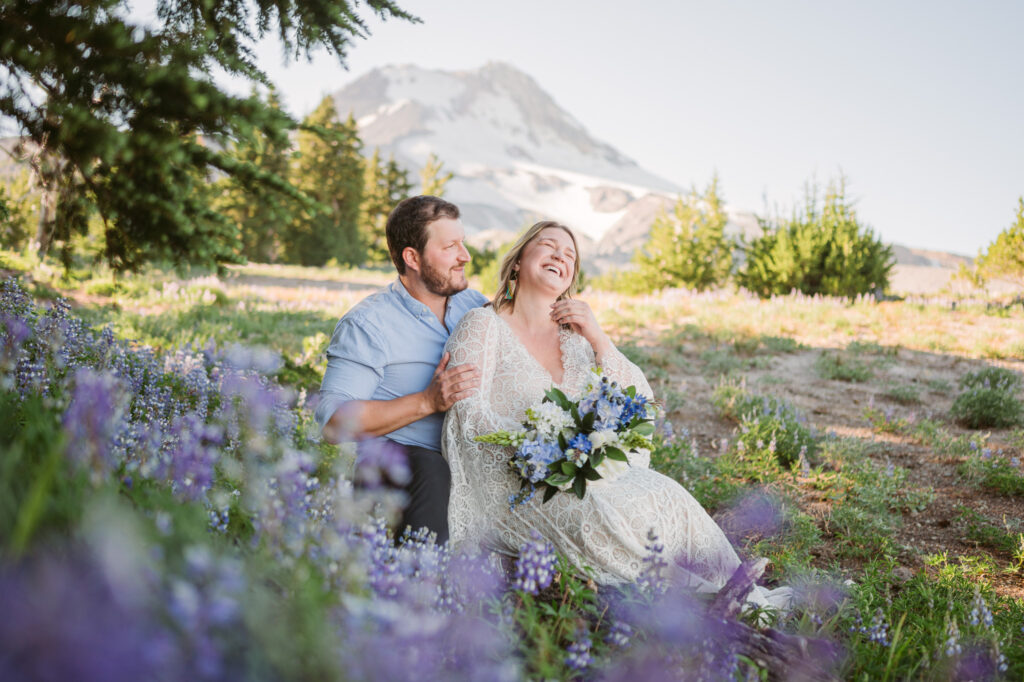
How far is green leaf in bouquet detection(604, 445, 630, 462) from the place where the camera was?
273 centimetres

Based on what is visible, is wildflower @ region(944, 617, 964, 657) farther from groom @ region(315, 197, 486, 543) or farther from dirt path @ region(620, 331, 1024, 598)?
groom @ region(315, 197, 486, 543)

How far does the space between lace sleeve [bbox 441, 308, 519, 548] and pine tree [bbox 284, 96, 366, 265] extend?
3418cm

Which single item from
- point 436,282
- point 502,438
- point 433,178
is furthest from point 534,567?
point 433,178

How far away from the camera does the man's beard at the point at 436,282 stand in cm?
389

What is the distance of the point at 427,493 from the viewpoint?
3.21m

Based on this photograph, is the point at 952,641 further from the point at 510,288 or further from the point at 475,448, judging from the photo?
the point at 510,288

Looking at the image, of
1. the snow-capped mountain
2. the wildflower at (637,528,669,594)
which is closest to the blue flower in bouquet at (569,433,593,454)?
the wildflower at (637,528,669,594)

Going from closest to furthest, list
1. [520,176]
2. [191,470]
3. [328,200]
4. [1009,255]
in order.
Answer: [191,470] → [1009,255] → [328,200] → [520,176]

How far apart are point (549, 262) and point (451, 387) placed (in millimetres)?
1098

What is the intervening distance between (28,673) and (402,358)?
292 cm

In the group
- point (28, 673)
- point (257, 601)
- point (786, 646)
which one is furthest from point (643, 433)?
point (28, 673)

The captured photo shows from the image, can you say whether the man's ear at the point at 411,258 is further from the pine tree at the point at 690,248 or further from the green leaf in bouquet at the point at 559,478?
the pine tree at the point at 690,248

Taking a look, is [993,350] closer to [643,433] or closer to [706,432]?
[706,432]

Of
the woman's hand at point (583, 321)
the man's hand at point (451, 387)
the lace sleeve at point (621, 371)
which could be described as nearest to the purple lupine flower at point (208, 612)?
the man's hand at point (451, 387)
